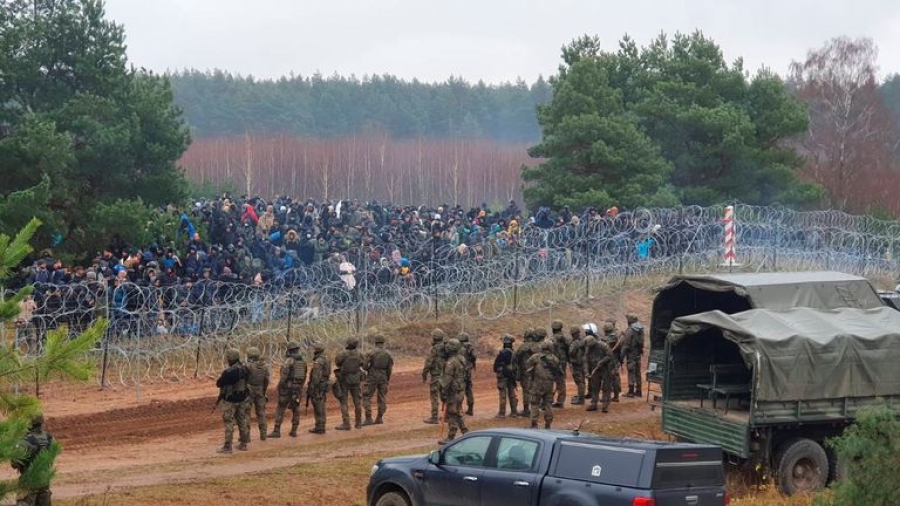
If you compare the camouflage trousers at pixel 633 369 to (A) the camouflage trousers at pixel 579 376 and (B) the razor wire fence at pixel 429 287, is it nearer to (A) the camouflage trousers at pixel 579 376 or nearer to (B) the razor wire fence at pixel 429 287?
(A) the camouflage trousers at pixel 579 376

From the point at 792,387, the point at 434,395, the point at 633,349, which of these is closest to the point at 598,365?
the point at 633,349

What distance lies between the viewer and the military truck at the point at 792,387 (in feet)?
52.2

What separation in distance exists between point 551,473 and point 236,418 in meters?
8.18

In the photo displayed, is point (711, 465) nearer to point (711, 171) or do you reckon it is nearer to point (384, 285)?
point (384, 285)

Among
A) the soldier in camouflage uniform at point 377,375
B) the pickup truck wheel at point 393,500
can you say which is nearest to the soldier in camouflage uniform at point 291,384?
the soldier in camouflage uniform at point 377,375

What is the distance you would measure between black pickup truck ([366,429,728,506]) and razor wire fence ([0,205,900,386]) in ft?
28.4

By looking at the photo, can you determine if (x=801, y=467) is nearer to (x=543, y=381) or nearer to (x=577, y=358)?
(x=543, y=381)

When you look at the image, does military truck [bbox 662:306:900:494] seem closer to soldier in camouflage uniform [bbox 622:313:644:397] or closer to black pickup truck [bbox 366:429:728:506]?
black pickup truck [bbox 366:429:728:506]

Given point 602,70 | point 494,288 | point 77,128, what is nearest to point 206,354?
point 494,288

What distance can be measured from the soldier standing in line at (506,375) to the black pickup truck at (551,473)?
8106 mm

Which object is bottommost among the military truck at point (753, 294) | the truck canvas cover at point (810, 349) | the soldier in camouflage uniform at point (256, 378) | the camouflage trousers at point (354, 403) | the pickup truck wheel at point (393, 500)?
the camouflage trousers at point (354, 403)

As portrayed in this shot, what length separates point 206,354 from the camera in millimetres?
25016

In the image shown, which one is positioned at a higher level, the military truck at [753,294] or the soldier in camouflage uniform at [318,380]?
the military truck at [753,294]

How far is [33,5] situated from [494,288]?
15.2 meters
